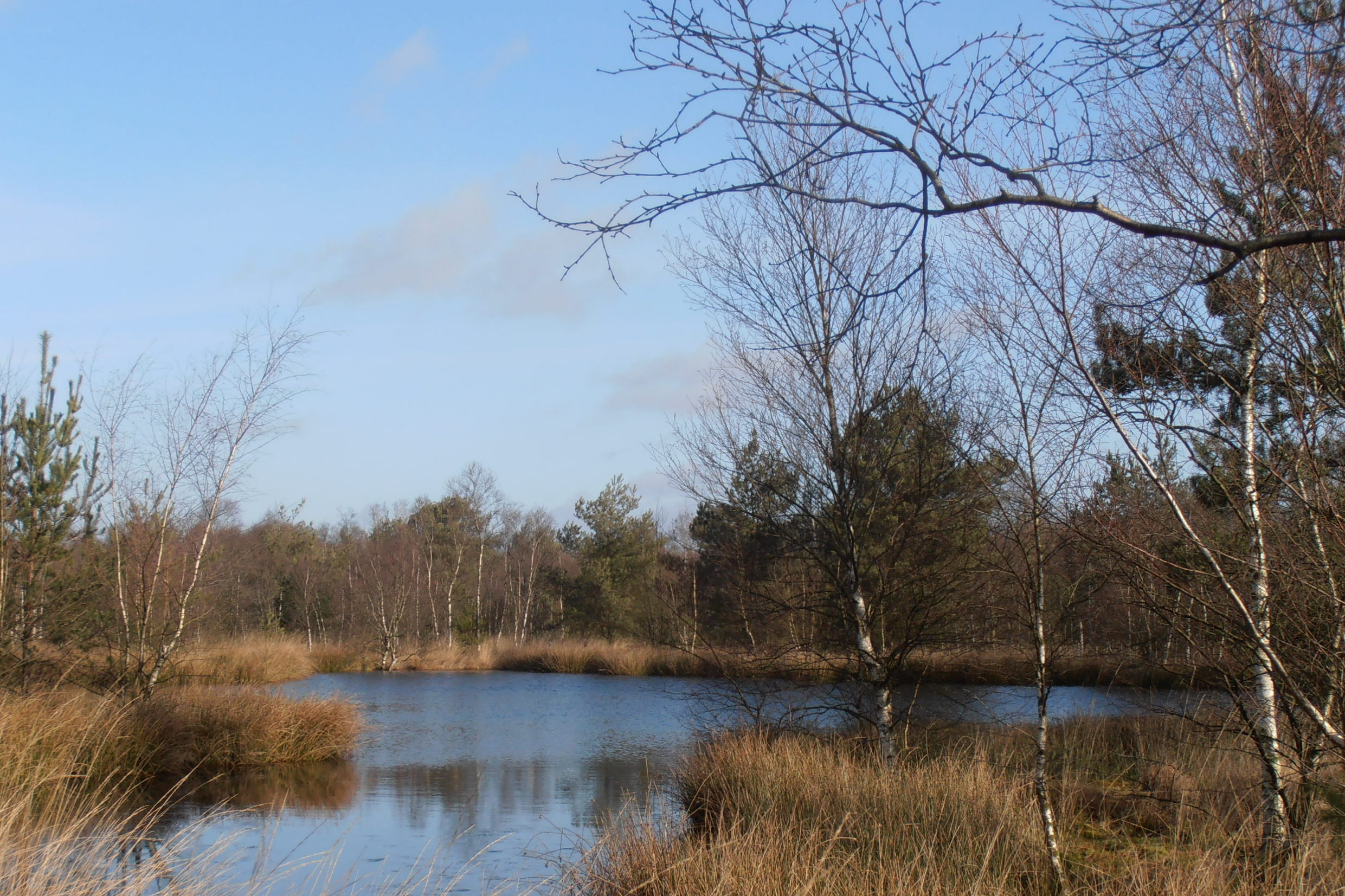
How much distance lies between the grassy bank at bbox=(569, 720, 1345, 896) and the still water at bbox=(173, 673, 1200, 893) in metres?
0.66

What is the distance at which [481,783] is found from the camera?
499 inches

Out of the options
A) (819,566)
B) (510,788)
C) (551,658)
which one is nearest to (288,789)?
(510,788)

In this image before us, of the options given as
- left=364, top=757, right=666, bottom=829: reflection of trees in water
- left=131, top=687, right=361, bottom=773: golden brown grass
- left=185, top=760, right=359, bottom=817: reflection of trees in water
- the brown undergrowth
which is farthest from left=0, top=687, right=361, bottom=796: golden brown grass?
the brown undergrowth

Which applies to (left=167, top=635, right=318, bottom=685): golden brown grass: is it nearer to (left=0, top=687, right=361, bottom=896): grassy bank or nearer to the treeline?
the treeline

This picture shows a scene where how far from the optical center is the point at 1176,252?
5281 millimetres

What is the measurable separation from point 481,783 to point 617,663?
751 inches

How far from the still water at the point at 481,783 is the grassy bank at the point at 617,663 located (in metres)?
0.34

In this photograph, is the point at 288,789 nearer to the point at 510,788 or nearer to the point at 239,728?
the point at 239,728

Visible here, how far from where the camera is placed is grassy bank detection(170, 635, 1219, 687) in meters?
10.4

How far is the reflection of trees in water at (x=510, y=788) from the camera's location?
1066cm

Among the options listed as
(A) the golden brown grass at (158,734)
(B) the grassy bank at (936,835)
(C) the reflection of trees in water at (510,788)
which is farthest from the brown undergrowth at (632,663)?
(A) the golden brown grass at (158,734)

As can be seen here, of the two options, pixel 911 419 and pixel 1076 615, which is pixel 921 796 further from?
pixel 911 419

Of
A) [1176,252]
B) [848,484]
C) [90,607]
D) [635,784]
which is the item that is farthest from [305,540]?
[1176,252]

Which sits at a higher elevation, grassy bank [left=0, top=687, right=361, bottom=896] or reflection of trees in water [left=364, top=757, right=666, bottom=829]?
grassy bank [left=0, top=687, right=361, bottom=896]
